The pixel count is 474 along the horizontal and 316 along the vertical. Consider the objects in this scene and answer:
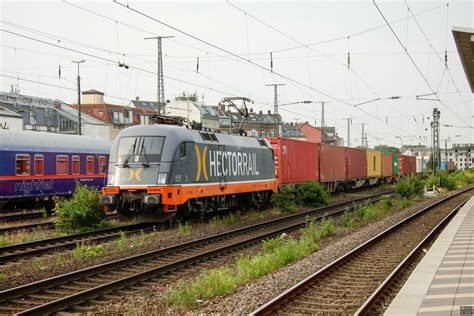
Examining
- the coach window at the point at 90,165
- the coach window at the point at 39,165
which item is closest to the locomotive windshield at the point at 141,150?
the coach window at the point at 39,165

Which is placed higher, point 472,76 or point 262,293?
point 472,76

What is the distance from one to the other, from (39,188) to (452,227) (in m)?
15.9

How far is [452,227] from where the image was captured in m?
18.8

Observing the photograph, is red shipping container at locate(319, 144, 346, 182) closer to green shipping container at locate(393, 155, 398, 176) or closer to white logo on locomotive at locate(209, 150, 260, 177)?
white logo on locomotive at locate(209, 150, 260, 177)

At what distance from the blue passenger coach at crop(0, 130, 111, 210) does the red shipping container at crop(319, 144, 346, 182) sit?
13.8 m

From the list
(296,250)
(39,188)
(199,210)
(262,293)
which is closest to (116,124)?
(39,188)

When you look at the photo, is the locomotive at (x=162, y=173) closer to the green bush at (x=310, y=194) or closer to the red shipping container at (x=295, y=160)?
the red shipping container at (x=295, y=160)

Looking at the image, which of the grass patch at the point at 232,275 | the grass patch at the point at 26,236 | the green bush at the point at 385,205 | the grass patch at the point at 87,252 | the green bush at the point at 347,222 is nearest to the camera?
the grass patch at the point at 232,275

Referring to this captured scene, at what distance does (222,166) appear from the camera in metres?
21.2

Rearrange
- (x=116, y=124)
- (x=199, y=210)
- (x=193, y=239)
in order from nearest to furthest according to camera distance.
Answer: (x=193, y=239) → (x=199, y=210) → (x=116, y=124)

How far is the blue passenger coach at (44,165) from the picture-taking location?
22.0 metres

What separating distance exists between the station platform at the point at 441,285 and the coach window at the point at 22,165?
620 inches

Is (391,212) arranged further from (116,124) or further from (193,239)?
(116,124)

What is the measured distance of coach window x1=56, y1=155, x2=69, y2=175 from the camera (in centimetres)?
2489
